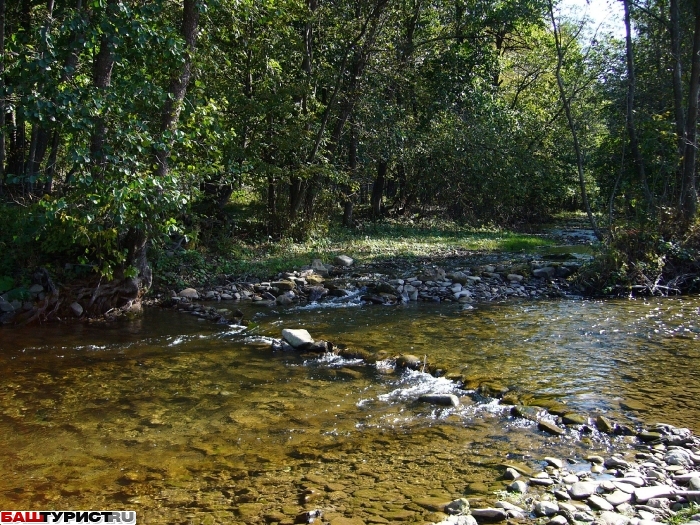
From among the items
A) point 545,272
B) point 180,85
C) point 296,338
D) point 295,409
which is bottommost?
point 295,409

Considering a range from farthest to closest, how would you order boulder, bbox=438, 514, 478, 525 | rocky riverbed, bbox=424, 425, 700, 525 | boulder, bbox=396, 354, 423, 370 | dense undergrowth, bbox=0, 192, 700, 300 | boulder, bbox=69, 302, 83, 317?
dense undergrowth, bbox=0, 192, 700, 300
boulder, bbox=69, 302, 83, 317
boulder, bbox=396, 354, 423, 370
rocky riverbed, bbox=424, 425, 700, 525
boulder, bbox=438, 514, 478, 525

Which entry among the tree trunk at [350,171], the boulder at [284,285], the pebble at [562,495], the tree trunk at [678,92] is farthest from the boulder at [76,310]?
the tree trunk at [678,92]

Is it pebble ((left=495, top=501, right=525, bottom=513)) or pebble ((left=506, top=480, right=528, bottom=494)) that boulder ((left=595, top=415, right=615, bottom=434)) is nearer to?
pebble ((left=506, top=480, right=528, bottom=494))

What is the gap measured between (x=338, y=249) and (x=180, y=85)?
305 inches

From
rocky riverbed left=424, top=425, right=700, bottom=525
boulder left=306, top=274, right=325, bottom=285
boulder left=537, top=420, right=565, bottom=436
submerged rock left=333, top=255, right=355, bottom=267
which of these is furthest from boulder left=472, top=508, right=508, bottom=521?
submerged rock left=333, top=255, right=355, bottom=267

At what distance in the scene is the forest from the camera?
9.45m

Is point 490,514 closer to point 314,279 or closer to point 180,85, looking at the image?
point 180,85

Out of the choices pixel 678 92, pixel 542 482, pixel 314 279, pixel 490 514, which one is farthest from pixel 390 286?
pixel 678 92

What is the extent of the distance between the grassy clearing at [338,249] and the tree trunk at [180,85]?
2.71m

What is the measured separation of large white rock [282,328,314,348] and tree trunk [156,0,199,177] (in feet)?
12.5

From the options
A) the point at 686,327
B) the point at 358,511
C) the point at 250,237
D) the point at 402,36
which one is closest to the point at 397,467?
the point at 358,511

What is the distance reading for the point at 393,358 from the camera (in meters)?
8.20

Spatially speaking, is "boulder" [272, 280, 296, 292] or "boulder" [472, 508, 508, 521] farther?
"boulder" [272, 280, 296, 292]

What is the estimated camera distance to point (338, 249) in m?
17.6
